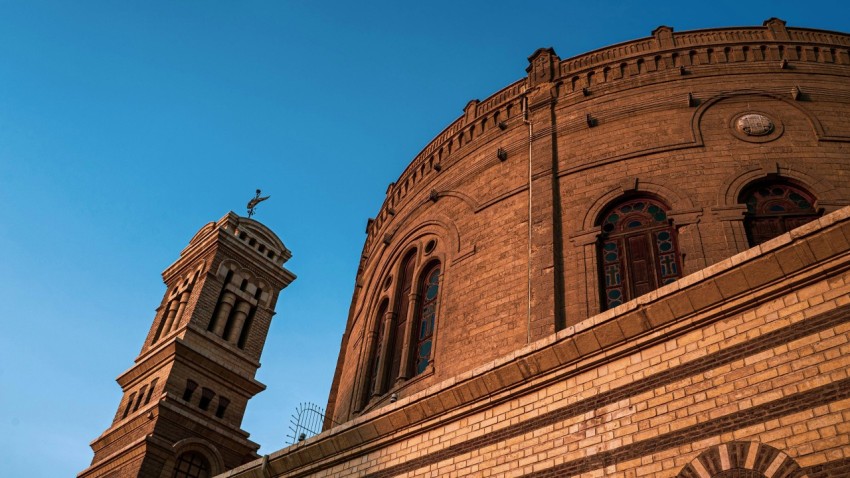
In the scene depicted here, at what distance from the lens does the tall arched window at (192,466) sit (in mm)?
20906

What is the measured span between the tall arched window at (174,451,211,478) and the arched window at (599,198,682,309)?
13.6 metres

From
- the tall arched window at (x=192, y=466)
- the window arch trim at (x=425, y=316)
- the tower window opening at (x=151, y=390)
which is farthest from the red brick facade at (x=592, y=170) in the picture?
the tower window opening at (x=151, y=390)

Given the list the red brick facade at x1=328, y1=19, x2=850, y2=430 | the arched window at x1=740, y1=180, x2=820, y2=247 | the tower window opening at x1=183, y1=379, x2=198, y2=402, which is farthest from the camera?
the tower window opening at x1=183, y1=379, x2=198, y2=402

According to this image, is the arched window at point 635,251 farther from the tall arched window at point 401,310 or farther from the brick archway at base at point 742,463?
the brick archway at base at point 742,463

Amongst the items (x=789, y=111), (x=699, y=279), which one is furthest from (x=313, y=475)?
(x=789, y=111)

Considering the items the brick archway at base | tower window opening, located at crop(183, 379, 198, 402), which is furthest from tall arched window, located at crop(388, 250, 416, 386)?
tower window opening, located at crop(183, 379, 198, 402)

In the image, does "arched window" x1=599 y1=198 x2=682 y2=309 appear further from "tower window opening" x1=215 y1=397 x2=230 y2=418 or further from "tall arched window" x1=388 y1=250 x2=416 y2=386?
"tower window opening" x1=215 y1=397 x2=230 y2=418

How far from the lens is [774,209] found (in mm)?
12992

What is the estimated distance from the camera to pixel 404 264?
17578 millimetres

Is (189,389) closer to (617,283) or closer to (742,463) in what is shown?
(617,283)

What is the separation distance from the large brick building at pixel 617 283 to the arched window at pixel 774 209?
0.04 metres

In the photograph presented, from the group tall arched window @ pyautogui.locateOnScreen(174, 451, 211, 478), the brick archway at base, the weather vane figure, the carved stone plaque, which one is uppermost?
the weather vane figure

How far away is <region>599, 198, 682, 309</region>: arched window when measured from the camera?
12.8m

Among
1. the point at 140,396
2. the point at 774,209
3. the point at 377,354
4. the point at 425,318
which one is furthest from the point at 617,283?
the point at 140,396
